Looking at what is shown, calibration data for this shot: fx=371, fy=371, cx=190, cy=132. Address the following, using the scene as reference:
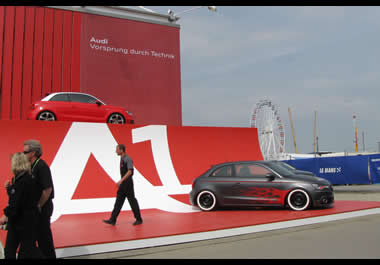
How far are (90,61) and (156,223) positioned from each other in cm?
1711

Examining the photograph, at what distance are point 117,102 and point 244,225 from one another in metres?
17.8

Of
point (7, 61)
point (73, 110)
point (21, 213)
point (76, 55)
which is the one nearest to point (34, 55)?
point (7, 61)

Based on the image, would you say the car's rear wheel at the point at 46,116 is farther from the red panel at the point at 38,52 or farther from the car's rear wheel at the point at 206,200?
the red panel at the point at 38,52

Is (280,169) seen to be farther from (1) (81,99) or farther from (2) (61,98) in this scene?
(2) (61,98)

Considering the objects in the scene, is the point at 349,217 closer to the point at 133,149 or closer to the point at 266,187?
the point at 266,187

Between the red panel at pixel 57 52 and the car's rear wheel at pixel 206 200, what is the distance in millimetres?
14788

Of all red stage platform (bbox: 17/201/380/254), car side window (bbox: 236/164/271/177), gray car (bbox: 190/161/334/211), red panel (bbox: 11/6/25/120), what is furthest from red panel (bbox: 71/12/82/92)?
car side window (bbox: 236/164/271/177)

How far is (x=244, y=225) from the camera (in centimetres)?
737

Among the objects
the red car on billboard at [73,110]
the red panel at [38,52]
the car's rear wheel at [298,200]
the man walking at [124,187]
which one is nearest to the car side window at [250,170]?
the car's rear wheel at [298,200]

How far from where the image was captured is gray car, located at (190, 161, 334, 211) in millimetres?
9328

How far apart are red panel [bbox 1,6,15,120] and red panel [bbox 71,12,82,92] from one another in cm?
339

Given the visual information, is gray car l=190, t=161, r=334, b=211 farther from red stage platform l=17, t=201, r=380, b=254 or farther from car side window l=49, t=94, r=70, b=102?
car side window l=49, t=94, r=70, b=102

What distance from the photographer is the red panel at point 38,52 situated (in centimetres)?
2133
